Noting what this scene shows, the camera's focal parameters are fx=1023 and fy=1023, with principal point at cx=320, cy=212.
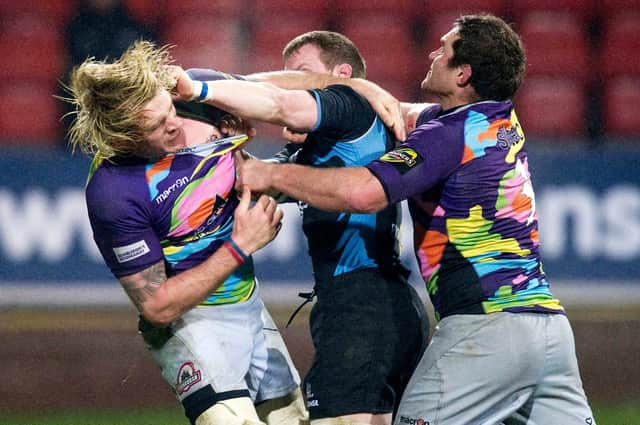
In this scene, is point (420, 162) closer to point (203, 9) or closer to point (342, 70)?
point (342, 70)

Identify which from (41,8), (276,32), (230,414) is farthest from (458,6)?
(230,414)

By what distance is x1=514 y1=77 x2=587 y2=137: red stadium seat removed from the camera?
9266 millimetres

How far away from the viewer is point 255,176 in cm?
385

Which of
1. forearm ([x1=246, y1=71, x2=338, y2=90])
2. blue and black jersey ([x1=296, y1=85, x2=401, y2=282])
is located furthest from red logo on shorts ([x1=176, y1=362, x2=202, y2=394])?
forearm ([x1=246, y1=71, x2=338, y2=90])

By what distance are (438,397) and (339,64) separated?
1602 millimetres

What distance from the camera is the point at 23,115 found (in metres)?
9.09

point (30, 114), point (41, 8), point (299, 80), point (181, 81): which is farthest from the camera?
point (41, 8)

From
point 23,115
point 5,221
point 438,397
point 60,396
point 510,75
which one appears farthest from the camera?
point 23,115

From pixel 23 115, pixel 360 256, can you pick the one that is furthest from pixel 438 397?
pixel 23 115

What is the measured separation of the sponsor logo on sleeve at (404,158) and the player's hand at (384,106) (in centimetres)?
30

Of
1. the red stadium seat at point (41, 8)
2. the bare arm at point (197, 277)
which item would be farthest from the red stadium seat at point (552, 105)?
the bare arm at point (197, 277)

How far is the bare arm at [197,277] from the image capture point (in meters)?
3.75

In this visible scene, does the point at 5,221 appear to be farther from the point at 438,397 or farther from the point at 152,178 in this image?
the point at 438,397

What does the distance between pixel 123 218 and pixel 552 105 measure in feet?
20.8
